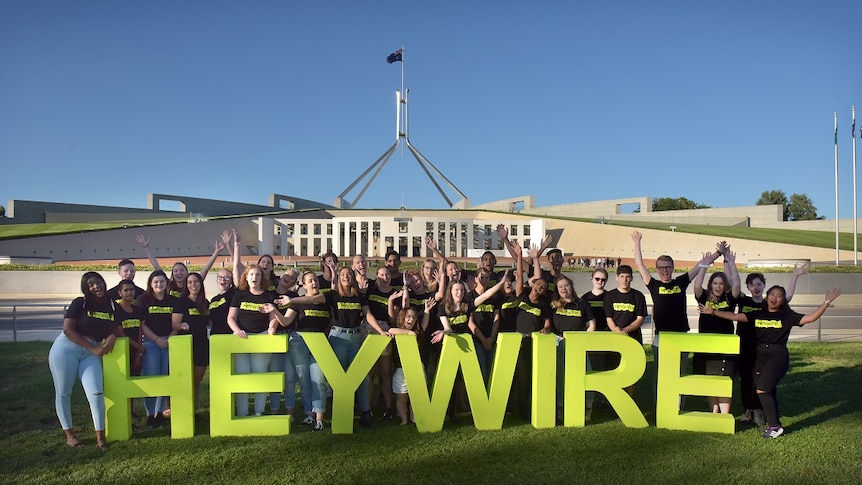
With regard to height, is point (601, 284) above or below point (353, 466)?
above

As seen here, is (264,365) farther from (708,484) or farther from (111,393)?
(708,484)

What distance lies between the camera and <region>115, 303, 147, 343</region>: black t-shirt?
20.7 feet

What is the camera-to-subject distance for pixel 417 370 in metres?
6.34

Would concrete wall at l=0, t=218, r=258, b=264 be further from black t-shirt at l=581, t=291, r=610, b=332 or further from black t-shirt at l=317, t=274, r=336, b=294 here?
black t-shirt at l=581, t=291, r=610, b=332

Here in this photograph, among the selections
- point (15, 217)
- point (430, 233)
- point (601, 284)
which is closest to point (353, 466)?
point (601, 284)

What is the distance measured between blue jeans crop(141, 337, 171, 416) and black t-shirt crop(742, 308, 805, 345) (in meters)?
6.14

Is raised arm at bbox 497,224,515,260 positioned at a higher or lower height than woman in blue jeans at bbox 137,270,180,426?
higher

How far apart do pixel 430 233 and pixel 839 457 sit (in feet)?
144

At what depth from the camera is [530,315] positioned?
6.77 m

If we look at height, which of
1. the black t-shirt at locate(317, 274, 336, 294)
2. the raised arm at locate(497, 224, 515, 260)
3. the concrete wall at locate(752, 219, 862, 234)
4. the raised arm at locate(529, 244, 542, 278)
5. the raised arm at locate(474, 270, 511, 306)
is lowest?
the raised arm at locate(474, 270, 511, 306)

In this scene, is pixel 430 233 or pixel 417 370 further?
pixel 430 233

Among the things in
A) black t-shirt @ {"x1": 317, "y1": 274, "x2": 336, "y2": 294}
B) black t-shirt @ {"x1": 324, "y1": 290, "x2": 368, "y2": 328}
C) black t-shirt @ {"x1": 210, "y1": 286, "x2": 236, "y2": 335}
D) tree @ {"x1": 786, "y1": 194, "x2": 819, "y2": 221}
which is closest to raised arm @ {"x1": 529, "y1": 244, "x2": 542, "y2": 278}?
black t-shirt @ {"x1": 324, "y1": 290, "x2": 368, "y2": 328}

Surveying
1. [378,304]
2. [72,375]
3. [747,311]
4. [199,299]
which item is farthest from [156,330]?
[747,311]

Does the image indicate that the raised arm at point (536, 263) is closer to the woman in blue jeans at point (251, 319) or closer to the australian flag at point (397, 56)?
the woman in blue jeans at point (251, 319)
